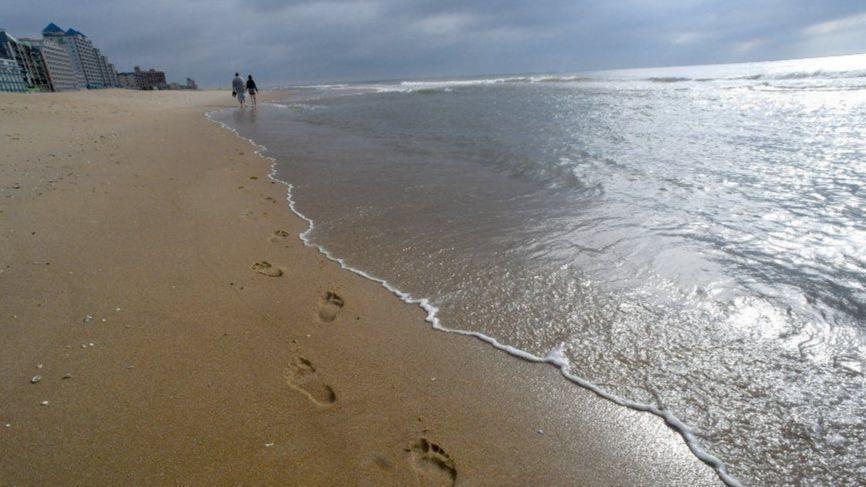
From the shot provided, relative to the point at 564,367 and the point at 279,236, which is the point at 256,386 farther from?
the point at 279,236

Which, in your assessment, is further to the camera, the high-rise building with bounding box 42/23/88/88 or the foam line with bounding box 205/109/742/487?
the high-rise building with bounding box 42/23/88/88

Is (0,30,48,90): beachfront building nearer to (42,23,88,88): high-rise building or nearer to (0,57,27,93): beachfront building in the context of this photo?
(0,57,27,93): beachfront building

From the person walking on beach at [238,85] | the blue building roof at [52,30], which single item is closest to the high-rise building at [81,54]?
the blue building roof at [52,30]

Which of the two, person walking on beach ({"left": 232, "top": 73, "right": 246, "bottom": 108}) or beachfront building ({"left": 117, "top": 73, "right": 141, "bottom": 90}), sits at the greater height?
beachfront building ({"left": 117, "top": 73, "right": 141, "bottom": 90})

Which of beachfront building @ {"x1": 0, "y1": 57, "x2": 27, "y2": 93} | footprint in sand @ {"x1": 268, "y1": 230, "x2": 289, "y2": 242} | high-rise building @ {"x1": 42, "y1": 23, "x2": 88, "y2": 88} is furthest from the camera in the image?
high-rise building @ {"x1": 42, "y1": 23, "x2": 88, "y2": 88}

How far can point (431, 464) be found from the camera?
2.17 m

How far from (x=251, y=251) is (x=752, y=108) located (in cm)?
1621

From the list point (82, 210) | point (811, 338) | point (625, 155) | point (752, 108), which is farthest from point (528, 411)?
point (752, 108)

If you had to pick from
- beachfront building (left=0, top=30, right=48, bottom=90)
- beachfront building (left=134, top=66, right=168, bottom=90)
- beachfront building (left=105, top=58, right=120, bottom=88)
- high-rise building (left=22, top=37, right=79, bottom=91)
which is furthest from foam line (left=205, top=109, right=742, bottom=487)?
beachfront building (left=105, top=58, right=120, bottom=88)

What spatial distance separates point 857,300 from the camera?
128 inches

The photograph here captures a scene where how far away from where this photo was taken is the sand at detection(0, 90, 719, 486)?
2117 millimetres

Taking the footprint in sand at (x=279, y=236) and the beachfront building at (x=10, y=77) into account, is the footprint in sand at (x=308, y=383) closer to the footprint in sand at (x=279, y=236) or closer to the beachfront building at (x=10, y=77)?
the footprint in sand at (x=279, y=236)

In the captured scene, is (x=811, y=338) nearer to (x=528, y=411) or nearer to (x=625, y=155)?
(x=528, y=411)

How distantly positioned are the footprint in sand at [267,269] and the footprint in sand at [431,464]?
2.40 m
